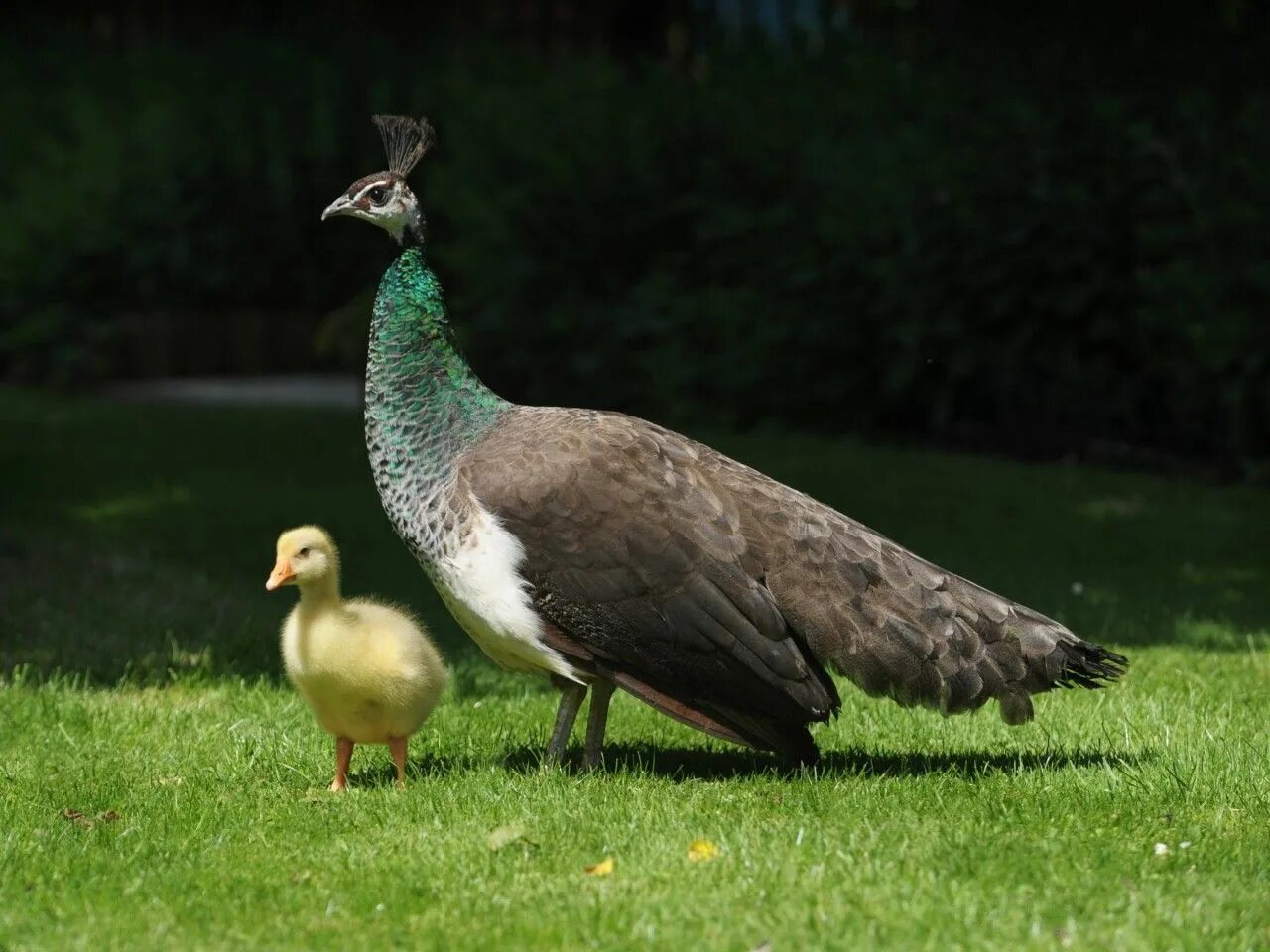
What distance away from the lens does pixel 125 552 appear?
30.8 feet

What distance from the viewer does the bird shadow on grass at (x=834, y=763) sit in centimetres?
564

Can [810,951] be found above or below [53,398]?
above

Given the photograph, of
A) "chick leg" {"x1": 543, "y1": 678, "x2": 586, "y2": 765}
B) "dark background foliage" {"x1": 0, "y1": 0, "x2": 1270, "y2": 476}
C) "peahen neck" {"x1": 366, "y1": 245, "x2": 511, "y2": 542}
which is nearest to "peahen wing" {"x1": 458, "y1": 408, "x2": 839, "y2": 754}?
"peahen neck" {"x1": 366, "y1": 245, "x2": 511, "y2": 542}

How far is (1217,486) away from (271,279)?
8537 millimetres

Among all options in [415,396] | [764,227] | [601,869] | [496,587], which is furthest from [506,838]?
[764,227]

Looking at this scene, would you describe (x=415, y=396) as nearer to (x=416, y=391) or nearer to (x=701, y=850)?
(x=416, y=391)

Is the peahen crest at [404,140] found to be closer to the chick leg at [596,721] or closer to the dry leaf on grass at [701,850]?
the chick leg at [596,721]

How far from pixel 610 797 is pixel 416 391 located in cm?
135

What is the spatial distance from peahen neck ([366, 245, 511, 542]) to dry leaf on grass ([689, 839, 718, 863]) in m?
1.37

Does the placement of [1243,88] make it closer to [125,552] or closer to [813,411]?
[813,411]

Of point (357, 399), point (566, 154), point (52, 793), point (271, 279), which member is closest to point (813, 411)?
point (566, 154)

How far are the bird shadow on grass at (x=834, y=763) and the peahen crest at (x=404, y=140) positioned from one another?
190 centimetres

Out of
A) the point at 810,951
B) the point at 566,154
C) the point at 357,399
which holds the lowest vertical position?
the point at 357,399

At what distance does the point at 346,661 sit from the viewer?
544cm
